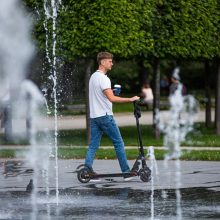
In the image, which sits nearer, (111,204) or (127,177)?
(111,204)

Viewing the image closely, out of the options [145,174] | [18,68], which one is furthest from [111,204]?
[18,68]

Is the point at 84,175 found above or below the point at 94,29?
below

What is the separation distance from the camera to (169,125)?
94.2ft

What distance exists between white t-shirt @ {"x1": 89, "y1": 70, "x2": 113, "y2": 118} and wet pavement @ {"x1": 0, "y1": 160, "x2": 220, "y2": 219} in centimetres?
100

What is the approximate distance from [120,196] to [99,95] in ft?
6.05

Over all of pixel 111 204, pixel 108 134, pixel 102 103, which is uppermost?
pixel 102 103

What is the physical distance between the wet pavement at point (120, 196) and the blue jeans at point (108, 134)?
319 mm

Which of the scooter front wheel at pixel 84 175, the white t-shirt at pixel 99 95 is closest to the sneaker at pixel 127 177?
the scooter front wheel at pixel 84 175

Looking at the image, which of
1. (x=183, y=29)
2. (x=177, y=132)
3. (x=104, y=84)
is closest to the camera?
(x=104, y=84)

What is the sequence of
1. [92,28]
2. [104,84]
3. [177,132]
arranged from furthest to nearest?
[177,132] → [92,28] → [104,84]

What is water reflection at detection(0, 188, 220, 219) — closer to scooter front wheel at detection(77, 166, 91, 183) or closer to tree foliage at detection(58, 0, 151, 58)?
scooter front wheel at detection(77, 166, 91, 183)

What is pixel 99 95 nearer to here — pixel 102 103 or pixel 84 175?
pixel 102 103

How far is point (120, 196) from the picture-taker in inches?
475

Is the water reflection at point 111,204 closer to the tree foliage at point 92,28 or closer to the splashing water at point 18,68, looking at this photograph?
the splashing water at point 18,68
